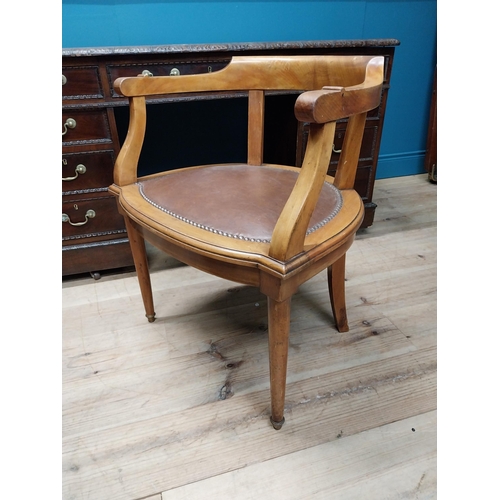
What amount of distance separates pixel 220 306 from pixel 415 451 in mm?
729

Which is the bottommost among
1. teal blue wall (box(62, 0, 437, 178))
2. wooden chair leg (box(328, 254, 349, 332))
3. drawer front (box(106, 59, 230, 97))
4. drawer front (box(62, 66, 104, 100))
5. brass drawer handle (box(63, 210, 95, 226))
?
wooden chair leg (box(328, 254, 349, 332))

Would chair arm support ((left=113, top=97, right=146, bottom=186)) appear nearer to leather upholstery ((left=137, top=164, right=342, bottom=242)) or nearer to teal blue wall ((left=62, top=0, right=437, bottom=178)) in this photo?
leather upholstery ((left=137, top=164, right=342, bottom=242))

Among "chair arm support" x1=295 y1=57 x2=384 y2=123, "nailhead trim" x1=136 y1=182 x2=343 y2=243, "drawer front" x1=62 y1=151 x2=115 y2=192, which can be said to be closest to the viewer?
"chair arm support" x1=295 y1=57 x2=384 y2=123

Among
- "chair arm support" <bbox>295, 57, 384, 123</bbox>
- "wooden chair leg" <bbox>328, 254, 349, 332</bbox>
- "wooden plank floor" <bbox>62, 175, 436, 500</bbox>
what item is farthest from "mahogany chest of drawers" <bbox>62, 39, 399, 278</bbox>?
"chair arm support" <bbox>295, 57, 384, 123</bbox>

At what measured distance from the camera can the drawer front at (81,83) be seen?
1.19 m

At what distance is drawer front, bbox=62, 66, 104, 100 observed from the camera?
119cm

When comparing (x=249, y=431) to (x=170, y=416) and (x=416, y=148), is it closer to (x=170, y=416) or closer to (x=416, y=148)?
(x=170, y=416)

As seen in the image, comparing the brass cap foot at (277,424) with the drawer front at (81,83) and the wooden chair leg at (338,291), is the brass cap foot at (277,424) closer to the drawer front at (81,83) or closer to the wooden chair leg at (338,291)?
the wooden chair leg at (338,291)

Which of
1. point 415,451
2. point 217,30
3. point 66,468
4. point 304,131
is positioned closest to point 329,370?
point 415,451

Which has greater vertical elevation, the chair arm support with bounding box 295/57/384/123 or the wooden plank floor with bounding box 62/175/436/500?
the chair arm support with bounding box 295/57/384/123

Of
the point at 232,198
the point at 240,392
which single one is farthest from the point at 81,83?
the point at 240,392

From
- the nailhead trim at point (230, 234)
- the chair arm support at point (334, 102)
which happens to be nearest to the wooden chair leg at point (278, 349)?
the nailhead trim at point (230, 234)

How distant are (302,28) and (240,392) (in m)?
1.67

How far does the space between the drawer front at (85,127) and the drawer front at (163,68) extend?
0.32ft
